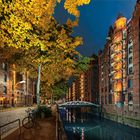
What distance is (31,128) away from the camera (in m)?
23.8

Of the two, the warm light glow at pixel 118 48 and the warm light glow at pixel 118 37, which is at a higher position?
the warm light glow at pixel 118 37

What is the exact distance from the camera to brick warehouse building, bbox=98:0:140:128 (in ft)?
270

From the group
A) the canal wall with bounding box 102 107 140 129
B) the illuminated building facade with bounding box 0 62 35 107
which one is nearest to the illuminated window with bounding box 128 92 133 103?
the canal wall with bounding box 102 107 140 129

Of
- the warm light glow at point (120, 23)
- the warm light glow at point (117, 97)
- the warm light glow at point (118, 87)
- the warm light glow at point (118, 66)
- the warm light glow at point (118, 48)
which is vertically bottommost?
the warm light glow at point (117, 97)

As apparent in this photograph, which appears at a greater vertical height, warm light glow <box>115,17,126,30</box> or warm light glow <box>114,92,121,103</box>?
warm light glow <box>115,17,126,30</box>

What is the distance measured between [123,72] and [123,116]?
610 inches

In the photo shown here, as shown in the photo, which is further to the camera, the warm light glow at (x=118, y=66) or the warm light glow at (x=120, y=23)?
the warm light glow at (x=120, y=23)

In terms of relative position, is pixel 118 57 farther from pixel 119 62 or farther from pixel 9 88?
pixel 9 88

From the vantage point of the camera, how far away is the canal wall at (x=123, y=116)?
246 ft

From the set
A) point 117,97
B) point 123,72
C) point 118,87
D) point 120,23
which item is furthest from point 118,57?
point 117,97

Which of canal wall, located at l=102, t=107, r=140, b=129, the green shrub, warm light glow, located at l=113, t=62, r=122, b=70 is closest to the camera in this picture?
the green shrub

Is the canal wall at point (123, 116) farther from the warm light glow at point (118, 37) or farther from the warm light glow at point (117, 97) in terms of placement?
the warm light glow at point (118, 37)

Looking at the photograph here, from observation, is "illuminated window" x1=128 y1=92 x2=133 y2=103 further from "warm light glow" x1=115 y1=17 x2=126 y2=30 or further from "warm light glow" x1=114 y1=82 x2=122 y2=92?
"warm light glow" x1=115 y1=17 x2=126 y2=30

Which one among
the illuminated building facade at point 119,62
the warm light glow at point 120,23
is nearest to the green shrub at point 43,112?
the illuminated building facade at point 119,62
